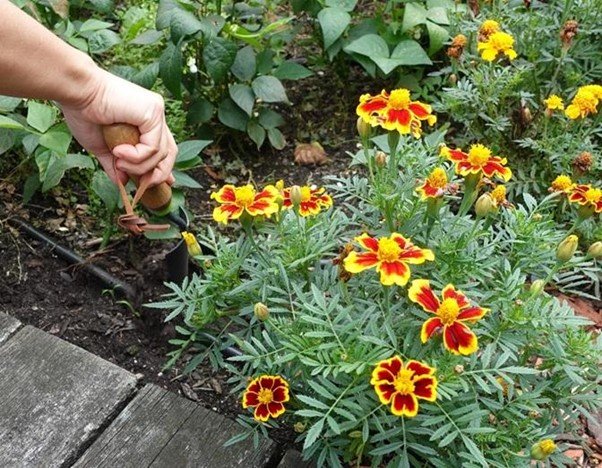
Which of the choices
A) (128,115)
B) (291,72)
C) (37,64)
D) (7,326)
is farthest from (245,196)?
(291,72)

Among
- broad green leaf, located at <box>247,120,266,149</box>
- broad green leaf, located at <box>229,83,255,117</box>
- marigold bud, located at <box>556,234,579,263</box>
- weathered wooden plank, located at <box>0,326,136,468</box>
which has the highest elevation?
marigold bud, located at <box>556,234,579,263</box>

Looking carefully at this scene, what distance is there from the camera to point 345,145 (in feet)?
8.63

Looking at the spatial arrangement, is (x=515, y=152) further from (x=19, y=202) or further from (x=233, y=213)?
(x=19, y=202)

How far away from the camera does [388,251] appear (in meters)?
1.15

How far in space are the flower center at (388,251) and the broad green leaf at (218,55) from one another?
125cm

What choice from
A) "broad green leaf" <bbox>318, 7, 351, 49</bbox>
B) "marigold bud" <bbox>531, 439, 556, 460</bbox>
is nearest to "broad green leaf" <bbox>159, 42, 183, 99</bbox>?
"broad green leaf" <bbox>318, 7, 351, 49</bbox>

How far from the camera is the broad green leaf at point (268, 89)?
7.76 ft

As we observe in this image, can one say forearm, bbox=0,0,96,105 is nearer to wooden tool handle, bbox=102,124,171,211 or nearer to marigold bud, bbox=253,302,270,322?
wooden tool handle, bbox=102,124,171,211

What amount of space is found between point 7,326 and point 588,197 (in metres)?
1.26

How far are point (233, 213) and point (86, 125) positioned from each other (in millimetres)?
359

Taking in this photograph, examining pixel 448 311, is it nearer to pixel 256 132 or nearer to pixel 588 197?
pixel 588 197

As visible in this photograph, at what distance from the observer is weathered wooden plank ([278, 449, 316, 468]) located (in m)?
1.46

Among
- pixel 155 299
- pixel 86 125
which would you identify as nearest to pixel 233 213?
pixel 86 125

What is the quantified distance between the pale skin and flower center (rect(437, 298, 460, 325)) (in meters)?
0.59
